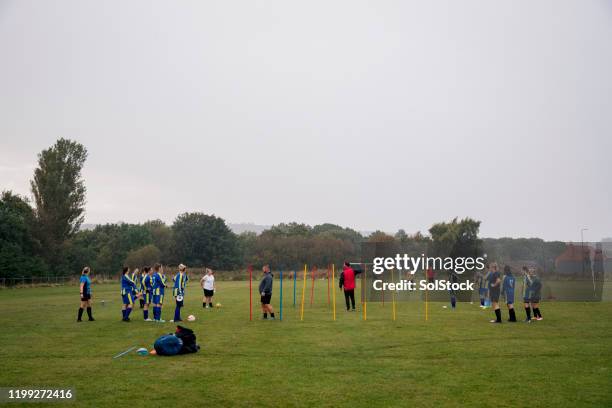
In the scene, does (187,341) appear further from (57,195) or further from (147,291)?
(57,195)

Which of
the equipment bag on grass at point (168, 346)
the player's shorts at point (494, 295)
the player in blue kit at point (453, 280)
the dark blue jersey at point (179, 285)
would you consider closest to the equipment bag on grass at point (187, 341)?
the equipment bag on grass at point (168, 346)

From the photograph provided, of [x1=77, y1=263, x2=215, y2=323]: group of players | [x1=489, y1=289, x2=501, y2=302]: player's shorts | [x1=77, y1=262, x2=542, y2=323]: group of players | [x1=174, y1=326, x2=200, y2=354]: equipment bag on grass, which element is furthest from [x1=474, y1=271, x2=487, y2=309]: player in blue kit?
[x1=174, y1=326, x2=200, y2=354]: equipment bag on grass

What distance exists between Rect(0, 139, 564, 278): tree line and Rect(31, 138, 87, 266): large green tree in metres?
Answer: 0.12

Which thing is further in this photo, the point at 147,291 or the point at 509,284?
the point at 147,291

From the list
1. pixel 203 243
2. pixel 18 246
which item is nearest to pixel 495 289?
pixel 18 246

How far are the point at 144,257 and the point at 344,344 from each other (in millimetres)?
80559

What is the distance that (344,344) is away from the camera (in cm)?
1557

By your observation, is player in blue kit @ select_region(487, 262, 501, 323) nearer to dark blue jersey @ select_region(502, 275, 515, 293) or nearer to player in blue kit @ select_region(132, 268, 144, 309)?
dark blue jersey @ select_region(502, 275, 515, 293)

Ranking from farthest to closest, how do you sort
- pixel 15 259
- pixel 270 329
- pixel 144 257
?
1. pixel 144 257
2. pixel 15 259
3. pixel 270 329

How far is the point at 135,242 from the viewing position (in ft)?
347

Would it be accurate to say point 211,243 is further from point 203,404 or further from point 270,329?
point 203,404

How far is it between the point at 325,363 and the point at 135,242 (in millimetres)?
99135

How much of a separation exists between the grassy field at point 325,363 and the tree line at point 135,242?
11623 mm

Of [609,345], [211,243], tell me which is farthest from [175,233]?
[609,345]
